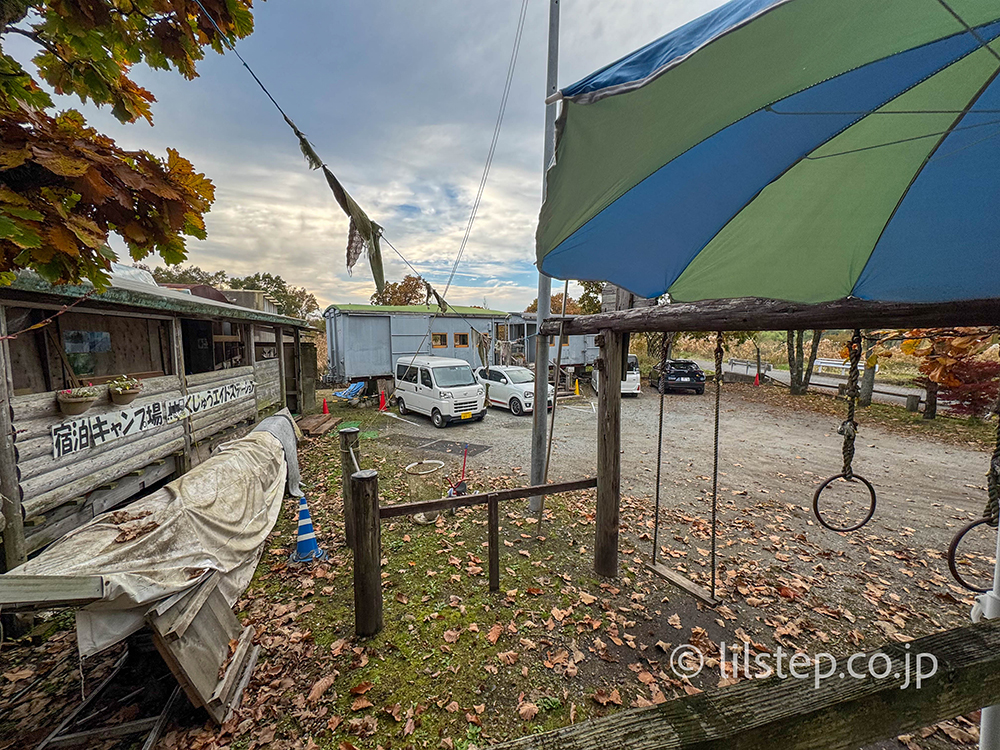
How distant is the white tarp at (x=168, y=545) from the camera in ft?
9.24

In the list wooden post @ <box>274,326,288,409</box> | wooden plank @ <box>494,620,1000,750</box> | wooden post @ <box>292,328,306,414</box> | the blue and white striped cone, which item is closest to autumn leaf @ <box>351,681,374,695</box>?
the blue and white striped cone

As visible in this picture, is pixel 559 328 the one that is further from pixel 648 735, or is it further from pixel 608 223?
pixel 648 735

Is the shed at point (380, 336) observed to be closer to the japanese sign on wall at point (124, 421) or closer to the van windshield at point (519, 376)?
the van windshield at point (519, 376)

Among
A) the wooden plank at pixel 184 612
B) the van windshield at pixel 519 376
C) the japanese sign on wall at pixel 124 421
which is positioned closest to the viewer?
the wooden plank at pixel 184 612

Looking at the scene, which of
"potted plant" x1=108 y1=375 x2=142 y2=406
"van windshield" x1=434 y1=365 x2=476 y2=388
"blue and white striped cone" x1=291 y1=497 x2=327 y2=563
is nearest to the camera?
"blue and white striped cone" x1=291 y1=497 x2=327 y2=563

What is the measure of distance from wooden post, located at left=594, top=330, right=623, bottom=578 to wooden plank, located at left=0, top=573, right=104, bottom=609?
14.5 feet

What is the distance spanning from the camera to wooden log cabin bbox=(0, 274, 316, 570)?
4.27 m

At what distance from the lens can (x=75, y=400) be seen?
16.0ft

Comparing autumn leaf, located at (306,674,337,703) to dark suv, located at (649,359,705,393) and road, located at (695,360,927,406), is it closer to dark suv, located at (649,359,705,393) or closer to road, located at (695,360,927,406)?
dark suv, located at (649,359,705,393)

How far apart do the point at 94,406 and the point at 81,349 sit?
85.1 inches

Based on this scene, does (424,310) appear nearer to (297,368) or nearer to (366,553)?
(297,368)

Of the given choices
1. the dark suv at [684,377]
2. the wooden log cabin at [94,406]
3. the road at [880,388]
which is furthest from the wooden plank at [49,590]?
the road at [880,388]

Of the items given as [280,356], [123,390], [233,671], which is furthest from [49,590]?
[280,356]

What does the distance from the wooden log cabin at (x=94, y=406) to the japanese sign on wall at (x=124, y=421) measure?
0.05 ft
